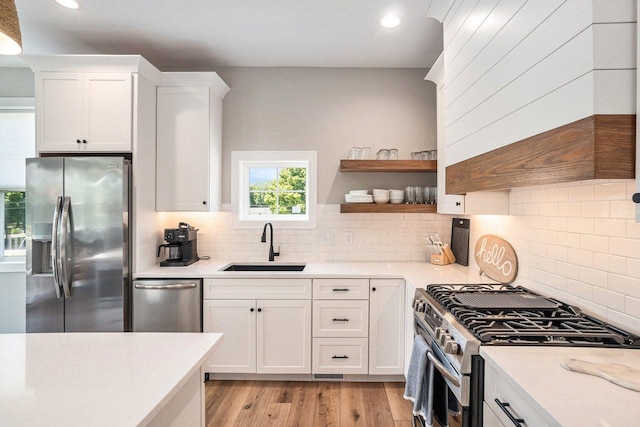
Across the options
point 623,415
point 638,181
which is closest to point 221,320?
point 623,415

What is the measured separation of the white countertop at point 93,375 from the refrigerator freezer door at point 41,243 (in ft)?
4.86

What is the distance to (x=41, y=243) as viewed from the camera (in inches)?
99.0

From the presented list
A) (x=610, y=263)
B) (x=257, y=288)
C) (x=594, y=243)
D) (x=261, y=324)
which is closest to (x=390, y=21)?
(x=594, y=243)

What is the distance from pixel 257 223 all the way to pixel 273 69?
58.5 inches

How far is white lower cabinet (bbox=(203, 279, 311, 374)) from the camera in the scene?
2.65 m

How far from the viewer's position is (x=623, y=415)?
32.4 inches

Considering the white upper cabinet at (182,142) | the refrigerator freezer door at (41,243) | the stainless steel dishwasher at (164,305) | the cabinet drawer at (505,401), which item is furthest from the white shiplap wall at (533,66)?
the refrigerator freezer door at (41,243)

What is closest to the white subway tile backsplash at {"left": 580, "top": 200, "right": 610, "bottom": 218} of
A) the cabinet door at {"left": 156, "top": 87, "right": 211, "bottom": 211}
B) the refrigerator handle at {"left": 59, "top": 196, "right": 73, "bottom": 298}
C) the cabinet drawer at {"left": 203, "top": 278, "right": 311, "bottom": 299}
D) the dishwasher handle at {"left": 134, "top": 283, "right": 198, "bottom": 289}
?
the cabinet drawer at {"left": 203, "top": 278, "right": 311, "bottom": 299}

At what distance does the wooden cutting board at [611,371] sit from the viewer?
0.95 m

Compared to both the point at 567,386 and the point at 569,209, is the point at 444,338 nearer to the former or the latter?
the point at 567,386

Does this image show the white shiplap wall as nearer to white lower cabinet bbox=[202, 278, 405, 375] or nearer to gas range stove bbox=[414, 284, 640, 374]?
gas range stove bbox=[414, 284, 640, 374]

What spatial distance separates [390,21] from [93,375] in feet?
8.58

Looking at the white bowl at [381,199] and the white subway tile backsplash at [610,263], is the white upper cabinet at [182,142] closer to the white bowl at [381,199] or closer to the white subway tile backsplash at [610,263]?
the white bowl at [381,199]

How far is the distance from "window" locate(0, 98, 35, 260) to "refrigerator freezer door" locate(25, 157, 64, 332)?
0.99 m
